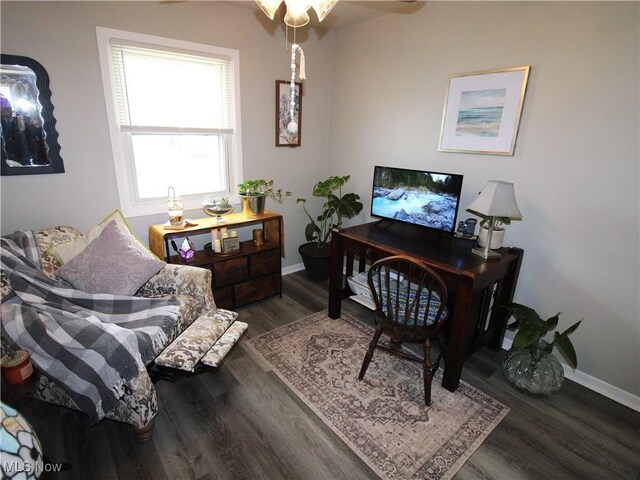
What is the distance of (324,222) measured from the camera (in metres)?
3.53

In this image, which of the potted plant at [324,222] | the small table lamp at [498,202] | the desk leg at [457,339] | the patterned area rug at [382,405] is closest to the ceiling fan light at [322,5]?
the small table lamp at [498,202]

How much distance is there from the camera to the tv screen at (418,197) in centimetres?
226

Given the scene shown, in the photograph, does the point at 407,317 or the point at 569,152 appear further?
the point at 569,152

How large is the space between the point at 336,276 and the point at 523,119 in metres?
1.68

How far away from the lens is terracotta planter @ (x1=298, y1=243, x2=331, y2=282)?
329 centimetres

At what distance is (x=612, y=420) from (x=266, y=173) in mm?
3027

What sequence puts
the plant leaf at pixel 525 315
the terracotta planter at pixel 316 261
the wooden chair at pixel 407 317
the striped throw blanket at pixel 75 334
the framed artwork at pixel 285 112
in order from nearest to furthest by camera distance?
the striped throw blanket at pixel 75 334 < the wooden chair at pixel 407 317 < the plant leaf at pixel 525 315 < the framed artwork at pixel 285 112 < the terracotta planter at pixel 316 261

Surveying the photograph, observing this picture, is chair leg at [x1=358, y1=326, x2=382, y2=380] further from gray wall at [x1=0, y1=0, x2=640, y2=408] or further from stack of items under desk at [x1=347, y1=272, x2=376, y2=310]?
gray wall at [x1=0, y1=0, x2=640, y2=408]

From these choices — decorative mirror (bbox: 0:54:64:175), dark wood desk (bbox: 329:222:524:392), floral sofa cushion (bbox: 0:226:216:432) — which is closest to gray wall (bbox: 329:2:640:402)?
dark wood desk (bbox: 329:222:524:392)

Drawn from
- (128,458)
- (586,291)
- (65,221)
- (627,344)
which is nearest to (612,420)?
(627,344)

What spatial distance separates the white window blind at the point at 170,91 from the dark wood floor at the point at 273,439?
1.90m

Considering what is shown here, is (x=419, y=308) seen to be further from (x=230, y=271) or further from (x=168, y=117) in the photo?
(x=168, y=117)

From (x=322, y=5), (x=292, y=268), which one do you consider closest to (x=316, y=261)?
(x=292, y=268)

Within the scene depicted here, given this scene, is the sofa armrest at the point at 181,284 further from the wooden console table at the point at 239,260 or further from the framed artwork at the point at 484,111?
the framed artwork at the point at 484,111
